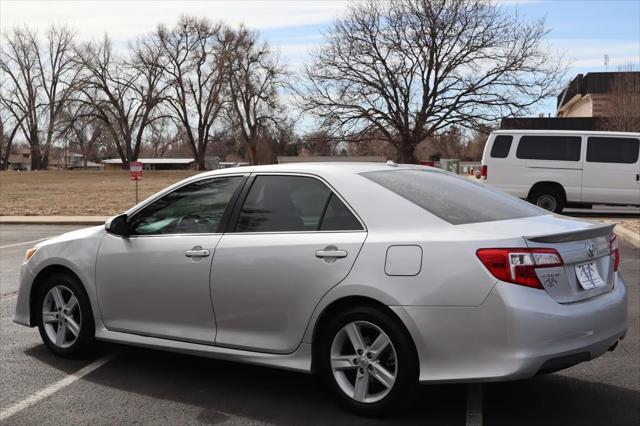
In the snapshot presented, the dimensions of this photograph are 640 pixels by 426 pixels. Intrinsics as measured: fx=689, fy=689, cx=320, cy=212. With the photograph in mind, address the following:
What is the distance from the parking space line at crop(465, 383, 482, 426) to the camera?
3916 millimetres

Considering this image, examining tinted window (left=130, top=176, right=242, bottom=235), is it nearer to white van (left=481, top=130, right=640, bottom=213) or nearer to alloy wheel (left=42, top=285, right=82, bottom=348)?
alloy wheel (left=42, top=285, right=82, bottom=348)

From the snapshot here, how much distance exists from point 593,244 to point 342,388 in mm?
1699

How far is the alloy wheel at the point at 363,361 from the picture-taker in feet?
12.8

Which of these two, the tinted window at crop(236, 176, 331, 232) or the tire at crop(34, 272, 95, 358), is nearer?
the tinted window at crop(236, 176, 331, 232)

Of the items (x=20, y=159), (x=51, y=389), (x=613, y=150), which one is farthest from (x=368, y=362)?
(x=20, y=159)

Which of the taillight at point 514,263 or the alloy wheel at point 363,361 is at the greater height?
the taillight at point 514,263

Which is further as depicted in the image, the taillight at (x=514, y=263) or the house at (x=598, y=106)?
the house at (x=598, y=106)

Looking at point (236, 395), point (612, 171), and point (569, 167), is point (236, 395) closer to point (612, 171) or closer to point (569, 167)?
point (569, 167)

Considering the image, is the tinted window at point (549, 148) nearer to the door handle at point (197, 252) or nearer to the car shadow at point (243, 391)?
the car shadow at point (243, 391)

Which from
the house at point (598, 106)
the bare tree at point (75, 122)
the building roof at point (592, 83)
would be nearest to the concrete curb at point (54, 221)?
the house at point (598, 106)

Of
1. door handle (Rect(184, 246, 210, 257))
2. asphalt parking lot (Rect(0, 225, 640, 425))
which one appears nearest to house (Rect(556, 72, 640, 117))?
asphalt parking lot (Rect(0, 225, 640, 425))

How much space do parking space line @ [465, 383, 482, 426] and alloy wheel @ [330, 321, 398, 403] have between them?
1.71ft

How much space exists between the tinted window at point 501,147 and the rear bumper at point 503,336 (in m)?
14.1

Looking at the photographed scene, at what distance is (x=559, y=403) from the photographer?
426 centimetres
